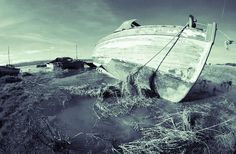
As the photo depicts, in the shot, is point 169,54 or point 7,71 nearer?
point 169,54

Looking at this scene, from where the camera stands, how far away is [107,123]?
8148 mm

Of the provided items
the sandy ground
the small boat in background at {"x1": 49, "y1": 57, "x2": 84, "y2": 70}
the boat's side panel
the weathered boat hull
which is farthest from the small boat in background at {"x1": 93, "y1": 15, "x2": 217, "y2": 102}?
the weathered boat hull

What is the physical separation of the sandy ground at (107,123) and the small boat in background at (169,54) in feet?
2.53

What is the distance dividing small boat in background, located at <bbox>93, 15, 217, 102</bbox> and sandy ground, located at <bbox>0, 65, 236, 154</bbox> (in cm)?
77

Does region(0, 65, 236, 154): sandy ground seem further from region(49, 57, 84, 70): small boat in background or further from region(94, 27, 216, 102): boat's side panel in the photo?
region(49, 57, 84, 70): small boat in background

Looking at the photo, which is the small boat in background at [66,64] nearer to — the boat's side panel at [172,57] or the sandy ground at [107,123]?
the boat's side panel at [172,57]

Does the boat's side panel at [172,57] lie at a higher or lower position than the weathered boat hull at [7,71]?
higher

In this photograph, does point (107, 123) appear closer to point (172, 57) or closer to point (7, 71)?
point (172, 57)

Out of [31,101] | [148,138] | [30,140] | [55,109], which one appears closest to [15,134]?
[30,140]

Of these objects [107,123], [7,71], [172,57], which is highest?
[172,57]

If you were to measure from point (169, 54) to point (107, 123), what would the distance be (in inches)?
192

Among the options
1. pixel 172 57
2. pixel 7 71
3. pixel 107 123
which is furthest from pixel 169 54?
pixel 7 71

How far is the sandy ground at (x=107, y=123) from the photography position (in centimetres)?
672

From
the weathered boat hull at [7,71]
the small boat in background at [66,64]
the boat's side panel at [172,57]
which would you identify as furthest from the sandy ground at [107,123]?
the small boat in background at [66,64]
